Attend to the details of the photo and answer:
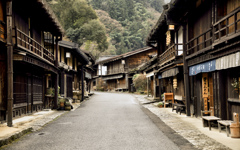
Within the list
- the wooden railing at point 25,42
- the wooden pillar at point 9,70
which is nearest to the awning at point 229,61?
the wooden pillar at point 9,70

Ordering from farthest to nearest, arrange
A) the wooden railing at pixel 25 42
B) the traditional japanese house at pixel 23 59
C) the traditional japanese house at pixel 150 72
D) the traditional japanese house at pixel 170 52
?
the traditional japanese house at pixel 150 72, the traditional japanese house at pixel 170 52, the wooden railing at pixel 25 42, the traditional japanese house at pixel 23 59

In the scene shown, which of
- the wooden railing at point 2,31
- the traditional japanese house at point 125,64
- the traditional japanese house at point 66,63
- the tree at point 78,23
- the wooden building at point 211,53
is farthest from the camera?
the tree at point 78,23

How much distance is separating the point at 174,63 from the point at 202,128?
262 inches

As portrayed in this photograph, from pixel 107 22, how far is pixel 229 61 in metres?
70.5

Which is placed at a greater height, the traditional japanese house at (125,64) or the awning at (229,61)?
the traditional japanese house at (125,64)

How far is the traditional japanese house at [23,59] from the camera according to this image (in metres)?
11.3

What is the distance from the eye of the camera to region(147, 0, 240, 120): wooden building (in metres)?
9.50

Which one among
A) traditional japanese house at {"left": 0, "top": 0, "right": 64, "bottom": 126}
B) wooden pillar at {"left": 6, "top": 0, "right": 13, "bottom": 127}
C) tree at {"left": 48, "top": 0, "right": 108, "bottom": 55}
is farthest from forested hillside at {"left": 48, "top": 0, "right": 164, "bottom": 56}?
wooden pillar at {"left": 6, "top": 0, "right": 13, "bottom": 127}

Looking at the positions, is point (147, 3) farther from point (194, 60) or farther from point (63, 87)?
point (194, 60)

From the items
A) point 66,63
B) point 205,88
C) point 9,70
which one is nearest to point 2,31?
point 9,70

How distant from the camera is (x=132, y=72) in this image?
153 feet

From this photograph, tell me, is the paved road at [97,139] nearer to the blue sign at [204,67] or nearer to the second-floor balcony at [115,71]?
the blue sign at [204,67]

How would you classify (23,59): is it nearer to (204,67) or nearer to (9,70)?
(9,70)

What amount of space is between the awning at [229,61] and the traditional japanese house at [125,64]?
37.2 meters
